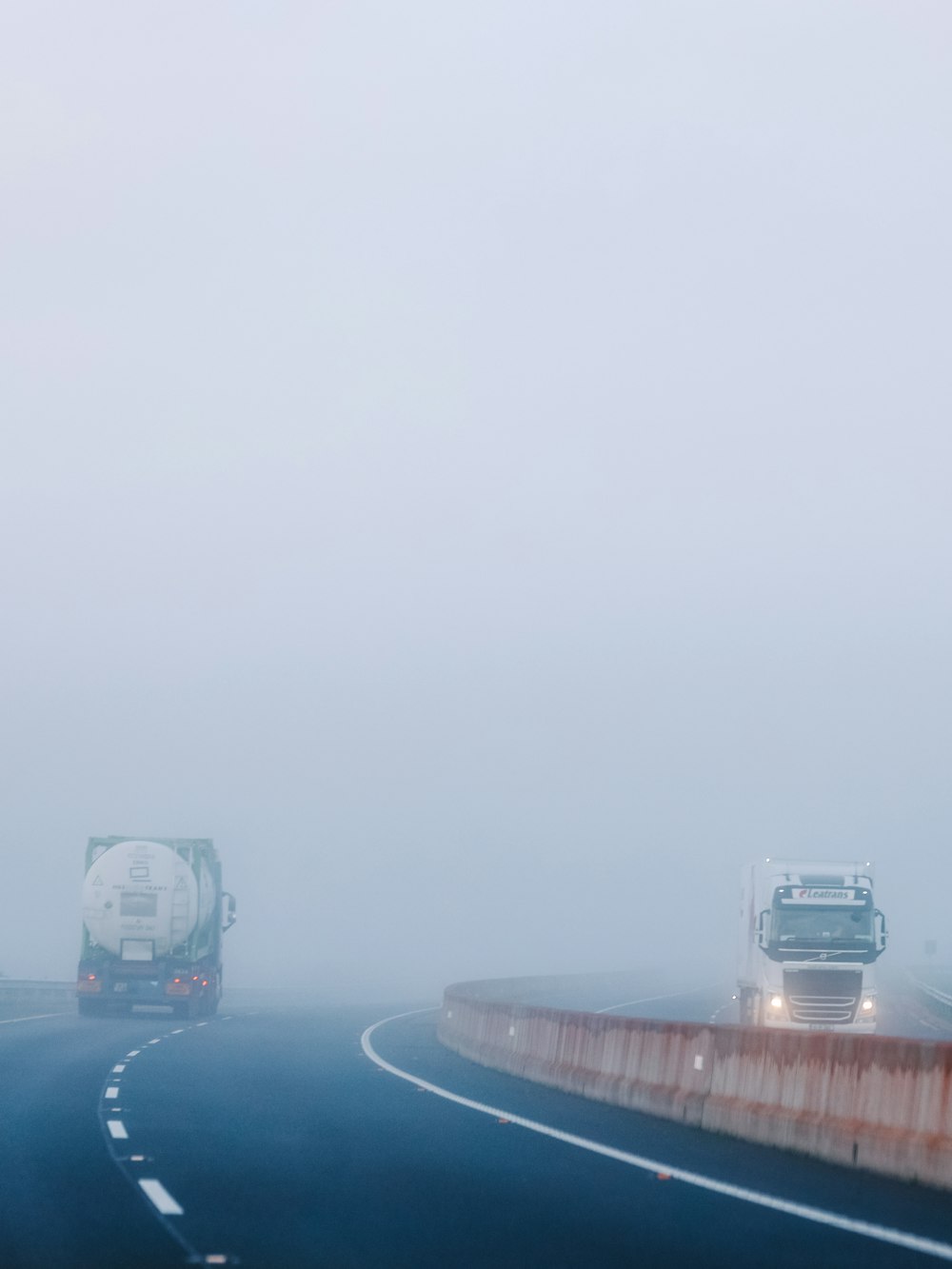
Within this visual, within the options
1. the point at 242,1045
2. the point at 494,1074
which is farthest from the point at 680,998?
the point at 494,1074

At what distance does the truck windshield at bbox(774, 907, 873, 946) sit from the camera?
→ 36.3 metres

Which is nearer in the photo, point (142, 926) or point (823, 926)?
point (823, 926)

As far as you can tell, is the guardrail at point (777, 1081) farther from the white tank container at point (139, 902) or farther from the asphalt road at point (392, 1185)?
the white tank container at point (139, 902)

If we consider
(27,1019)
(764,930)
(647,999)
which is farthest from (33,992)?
(764,930)

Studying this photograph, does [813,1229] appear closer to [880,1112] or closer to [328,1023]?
[880,1112]

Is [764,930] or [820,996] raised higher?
[764,930]

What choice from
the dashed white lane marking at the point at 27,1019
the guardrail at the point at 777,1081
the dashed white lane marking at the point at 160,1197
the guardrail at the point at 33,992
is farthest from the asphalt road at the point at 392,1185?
the guardrail at the point at 33,992

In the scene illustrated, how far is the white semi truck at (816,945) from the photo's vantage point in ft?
118

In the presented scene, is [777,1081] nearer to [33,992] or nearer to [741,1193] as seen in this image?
[741,1193]

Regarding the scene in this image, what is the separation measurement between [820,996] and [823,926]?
139 centimetres

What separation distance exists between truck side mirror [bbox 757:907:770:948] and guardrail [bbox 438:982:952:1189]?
11744mm

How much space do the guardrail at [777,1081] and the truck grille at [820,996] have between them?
1154cm

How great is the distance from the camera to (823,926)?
3638 cm

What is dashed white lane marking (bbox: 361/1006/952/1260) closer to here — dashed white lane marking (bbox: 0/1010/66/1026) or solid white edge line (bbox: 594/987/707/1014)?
dashed white lane marking (bbox: 0/1010/66/1026)
